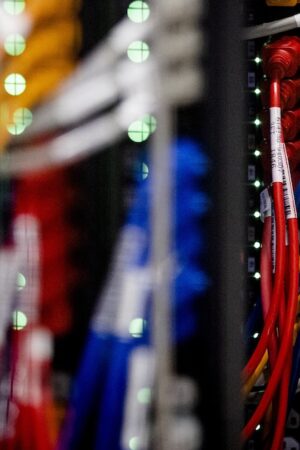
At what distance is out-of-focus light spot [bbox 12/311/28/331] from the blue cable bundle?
0.21 ft

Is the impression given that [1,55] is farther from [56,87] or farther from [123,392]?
[123,392]

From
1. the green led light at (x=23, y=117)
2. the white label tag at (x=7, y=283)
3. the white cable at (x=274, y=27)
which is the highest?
the white cable at (x=274, y=27)

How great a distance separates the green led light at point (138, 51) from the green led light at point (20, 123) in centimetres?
11

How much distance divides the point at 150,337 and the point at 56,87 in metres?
0.25

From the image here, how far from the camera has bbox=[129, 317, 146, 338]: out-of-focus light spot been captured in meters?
0.76

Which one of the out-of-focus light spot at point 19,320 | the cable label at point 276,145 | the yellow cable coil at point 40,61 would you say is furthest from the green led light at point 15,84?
the cable label at point 276,145

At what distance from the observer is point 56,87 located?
756 millimetres

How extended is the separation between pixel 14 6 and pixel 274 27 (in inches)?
34.3

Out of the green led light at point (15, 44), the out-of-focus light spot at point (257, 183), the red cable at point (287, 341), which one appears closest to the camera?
the green led light at point (15, 44)

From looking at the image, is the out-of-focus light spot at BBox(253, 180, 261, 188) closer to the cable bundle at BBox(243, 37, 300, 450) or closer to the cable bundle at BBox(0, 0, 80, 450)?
the cable bundle at BBox(243, 37, 300, 450)

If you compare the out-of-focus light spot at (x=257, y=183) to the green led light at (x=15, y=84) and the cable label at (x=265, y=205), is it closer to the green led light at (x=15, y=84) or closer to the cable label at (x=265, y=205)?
the cable label at (x=265, y=205)

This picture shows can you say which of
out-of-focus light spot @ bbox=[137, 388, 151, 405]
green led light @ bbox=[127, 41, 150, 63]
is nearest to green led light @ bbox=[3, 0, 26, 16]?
green led light @ bbox=[127, 41, 150, 63]

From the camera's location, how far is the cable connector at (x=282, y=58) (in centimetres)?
148

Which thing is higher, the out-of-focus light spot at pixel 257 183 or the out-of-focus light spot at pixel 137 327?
the out-of-focus light spot at pixel 257 183
